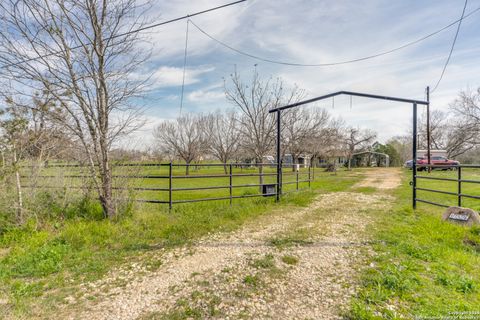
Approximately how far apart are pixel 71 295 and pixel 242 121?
417 inches

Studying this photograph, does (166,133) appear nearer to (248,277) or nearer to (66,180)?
(66,180)

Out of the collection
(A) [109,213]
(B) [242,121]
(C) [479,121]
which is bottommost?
(A) [109,213]

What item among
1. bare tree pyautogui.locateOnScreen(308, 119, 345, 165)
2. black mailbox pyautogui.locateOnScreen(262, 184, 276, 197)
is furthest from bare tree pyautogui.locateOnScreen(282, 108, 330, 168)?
black mailbox pyautogui.locateOnScreen(262, 184, 276, 197)

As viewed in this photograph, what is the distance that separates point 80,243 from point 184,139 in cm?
3043

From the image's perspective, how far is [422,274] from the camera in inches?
116

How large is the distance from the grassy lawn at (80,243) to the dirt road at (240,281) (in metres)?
0.38

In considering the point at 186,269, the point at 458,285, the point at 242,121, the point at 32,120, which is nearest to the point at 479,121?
the point at 242,121

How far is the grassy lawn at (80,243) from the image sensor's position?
109 inches

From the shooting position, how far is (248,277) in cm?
299

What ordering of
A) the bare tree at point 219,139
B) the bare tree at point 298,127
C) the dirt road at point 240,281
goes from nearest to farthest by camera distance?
the dirt road at point 240,281 → the bare tree at point 298,127 → the bare tree at point 219,139

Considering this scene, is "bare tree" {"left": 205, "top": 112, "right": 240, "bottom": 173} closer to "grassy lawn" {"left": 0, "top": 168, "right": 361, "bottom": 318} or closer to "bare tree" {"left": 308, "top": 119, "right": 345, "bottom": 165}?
"bare tree" {"left": 308, "top": 119, "right": 345, "bottom": 165}

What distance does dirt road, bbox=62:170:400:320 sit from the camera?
2.38 metres

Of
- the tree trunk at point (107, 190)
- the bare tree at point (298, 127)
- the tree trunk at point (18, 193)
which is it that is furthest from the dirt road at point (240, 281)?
the bare tree at point (298, 127)

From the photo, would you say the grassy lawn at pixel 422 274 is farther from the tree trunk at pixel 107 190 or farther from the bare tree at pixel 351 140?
the bare tree at pixel 351 140
